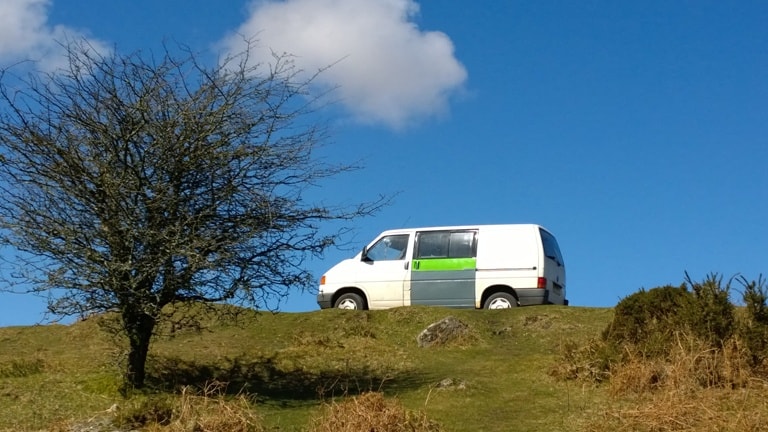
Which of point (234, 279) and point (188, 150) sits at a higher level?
point (188, 150)

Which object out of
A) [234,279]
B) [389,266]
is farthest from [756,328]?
[389,266]

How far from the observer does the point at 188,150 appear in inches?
556

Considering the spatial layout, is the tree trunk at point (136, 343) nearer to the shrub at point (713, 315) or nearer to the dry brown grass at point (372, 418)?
the dry brown grass at point (372, 418)

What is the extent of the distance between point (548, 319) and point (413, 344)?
3.23m

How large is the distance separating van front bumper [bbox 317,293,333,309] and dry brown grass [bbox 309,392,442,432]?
11278 mm

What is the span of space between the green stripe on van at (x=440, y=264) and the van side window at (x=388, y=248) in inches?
20.5

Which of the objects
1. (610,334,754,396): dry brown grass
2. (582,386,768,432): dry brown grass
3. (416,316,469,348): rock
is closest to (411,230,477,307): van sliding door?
(416,316,469,348): rock

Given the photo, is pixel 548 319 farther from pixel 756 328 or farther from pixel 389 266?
pixel 756 328

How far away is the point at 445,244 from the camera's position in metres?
22.9

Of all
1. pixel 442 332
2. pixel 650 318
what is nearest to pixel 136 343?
pixel 442 332

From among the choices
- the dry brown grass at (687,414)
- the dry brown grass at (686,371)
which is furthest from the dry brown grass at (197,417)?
the dry brown grass at (686,371)

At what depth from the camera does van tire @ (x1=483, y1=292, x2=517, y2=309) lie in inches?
869

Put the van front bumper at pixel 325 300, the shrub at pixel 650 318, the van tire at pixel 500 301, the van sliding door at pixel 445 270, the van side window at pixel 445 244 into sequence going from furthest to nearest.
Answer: the van front bumper at pixel 325 300 < the van side window at pixel 445 244 < the van sliding door at pixel 445 270 < the van tire at pixel 500 301 < the shrub at pixel 650 318

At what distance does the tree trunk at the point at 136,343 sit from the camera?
14.5 meters
